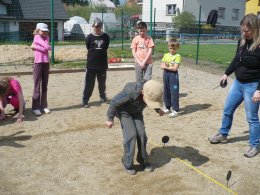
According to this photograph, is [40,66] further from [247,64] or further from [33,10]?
[33,10]

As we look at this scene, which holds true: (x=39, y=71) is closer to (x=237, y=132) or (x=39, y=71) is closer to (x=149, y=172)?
(x=149, y=172)

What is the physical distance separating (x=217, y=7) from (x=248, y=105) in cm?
4089

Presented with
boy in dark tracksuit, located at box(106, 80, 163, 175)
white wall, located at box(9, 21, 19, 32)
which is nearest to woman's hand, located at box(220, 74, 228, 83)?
boy in dark tracksuit, located at box(106, 80, 163, 175)

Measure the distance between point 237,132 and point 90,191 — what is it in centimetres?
300

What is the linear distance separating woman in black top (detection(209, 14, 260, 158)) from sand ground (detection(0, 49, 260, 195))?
44 centimetres

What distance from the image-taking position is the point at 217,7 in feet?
140

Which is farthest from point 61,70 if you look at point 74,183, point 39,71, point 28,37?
point 28,37

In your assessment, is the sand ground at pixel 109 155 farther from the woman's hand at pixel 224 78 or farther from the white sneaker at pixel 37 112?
the woman's hand at pixel 224 78

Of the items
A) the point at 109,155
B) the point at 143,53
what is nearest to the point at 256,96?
the point at 109,155

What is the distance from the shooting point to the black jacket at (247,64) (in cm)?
436

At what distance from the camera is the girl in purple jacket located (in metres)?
6.09

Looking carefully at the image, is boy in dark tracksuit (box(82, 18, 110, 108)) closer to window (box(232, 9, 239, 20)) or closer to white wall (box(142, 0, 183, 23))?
white wall (box(142, 0, 183, 23))

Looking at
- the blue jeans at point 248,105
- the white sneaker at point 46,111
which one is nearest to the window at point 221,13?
the white sneaker at point 46,111

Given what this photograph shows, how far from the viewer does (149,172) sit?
424 cm
